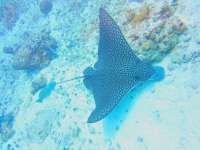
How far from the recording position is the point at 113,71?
6.38 metres

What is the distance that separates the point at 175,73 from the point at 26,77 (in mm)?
6180

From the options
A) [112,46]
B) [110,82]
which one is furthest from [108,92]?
[112,46]

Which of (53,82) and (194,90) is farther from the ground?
(194,90)

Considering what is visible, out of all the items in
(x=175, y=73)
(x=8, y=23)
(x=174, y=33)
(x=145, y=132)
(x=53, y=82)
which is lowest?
(x=8, y=23)

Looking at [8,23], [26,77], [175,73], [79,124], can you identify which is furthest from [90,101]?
[8,23]

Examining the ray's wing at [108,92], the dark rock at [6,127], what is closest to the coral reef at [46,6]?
the dark rock at [6,127]

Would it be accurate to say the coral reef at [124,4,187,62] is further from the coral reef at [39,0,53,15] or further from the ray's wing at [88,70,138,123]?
the coral reef at [39,0,53,15]

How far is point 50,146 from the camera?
804cm

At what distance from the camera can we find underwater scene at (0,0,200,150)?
6.02 meters

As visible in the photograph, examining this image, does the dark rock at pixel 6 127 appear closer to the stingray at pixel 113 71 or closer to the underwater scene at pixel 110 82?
the underwater scene at pixel 110 82

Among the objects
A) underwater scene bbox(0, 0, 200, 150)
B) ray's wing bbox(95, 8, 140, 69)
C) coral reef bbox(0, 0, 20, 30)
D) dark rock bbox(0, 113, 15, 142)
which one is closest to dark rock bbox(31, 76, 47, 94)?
underwater scene bbox(0, 0, 200, 150)

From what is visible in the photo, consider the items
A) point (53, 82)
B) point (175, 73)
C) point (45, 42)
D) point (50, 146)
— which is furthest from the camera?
point (45, 42)

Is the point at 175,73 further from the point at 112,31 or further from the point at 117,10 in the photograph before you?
the point at 117,10

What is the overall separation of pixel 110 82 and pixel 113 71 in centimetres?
27
